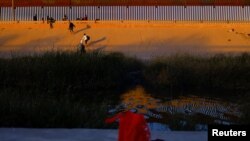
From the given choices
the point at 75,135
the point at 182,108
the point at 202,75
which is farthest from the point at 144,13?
the point at 75,135

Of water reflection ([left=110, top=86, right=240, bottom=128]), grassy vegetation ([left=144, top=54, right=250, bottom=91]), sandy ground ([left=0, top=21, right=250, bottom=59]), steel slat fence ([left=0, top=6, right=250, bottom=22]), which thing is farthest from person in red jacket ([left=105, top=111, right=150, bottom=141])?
steel slat fence ([left=0, top=6, right=250, bottom=22])

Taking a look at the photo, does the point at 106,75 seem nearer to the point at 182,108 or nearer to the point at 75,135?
the point at 182,108

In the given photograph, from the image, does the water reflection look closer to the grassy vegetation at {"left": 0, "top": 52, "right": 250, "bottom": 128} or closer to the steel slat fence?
the grassy vegetation at {"left": 0, "top": 52, "right": 250, "bottom": 128}

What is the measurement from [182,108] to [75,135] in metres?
9.55

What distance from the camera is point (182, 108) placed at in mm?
20000

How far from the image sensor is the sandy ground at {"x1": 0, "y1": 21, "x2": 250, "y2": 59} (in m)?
47.8

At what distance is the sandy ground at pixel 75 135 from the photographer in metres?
10.6

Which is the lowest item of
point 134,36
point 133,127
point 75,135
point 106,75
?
point 106,75

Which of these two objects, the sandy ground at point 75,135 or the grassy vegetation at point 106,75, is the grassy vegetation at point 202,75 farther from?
the sandy ground at point 75,135

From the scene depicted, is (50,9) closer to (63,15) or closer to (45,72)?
(63,15)

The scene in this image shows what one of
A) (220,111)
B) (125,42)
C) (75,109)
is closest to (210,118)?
(220,111)

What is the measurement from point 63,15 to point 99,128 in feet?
153

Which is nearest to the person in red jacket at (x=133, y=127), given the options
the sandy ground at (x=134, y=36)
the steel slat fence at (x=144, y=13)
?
the sandy ground at (x=134, y=36)

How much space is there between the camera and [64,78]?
→ 2684 centimetres
